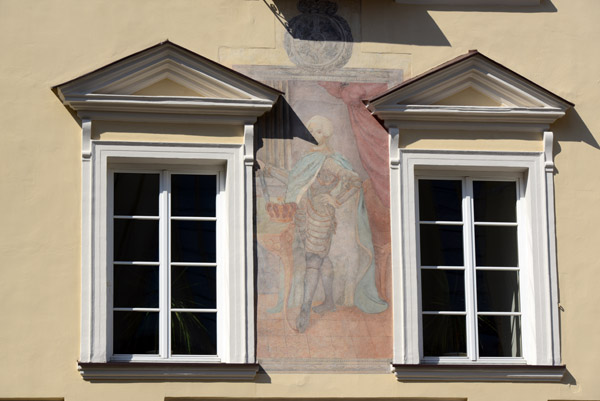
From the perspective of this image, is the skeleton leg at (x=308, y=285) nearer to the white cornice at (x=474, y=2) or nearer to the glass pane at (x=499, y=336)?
the glass pane at (x=499, y=336)

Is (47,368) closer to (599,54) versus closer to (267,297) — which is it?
(267,297)

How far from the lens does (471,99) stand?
13.7m

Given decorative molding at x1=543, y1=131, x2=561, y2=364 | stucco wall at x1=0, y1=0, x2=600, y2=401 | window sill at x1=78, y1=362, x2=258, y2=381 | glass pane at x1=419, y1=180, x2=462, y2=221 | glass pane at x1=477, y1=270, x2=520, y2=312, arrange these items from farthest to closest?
glass pane at x1=419, y1=180, x2=462, y2=221, glass pane at x1=477, y1=270, x2=520, y2=312, decorative molding at x1=543, y1=131, x2=561, y2=364, stucco wall at x1=0, y1=0, x2=600, y2=401, window sill at x1=78, y1=362, x2=258, y2=381

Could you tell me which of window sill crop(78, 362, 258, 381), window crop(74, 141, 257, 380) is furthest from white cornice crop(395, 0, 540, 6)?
window sill crop(78, 362, 258, 381)

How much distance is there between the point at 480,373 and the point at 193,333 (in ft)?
8.24

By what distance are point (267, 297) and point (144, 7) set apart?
284 centimetres

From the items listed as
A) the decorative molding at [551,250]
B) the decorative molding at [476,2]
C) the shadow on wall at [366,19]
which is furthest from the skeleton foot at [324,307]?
the decorative molding at [476,2]

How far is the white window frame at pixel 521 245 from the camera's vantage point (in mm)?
13180

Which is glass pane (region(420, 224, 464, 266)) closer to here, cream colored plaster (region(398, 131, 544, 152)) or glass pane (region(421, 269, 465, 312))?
glass pane (region(421, 269, 465, 312))

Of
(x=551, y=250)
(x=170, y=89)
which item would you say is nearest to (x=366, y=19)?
(x=170, y=89)

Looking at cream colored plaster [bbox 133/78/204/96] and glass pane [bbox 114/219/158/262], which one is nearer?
glass pane [bbox 114/219/158/262]

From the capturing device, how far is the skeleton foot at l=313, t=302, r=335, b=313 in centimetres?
1312

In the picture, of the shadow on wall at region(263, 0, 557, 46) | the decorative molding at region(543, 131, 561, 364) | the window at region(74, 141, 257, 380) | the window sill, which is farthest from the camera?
the shadow on wall at region(263, 0, 557, 46)

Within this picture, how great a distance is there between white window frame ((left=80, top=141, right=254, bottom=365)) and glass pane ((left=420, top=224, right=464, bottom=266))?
5.39 feet
